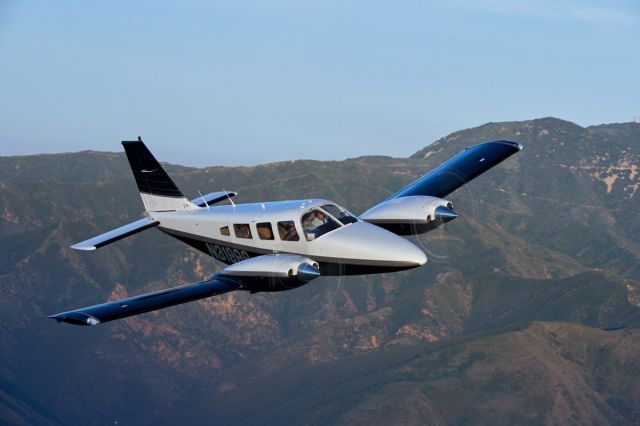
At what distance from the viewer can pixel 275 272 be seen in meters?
51.6

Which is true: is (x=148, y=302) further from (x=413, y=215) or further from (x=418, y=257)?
(x=413, y=215)

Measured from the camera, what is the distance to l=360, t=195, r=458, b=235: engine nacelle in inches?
2288

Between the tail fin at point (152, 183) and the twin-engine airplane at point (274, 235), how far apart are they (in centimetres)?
7

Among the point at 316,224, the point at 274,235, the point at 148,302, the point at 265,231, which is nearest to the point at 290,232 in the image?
the point at 274,235

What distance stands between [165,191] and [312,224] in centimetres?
1445

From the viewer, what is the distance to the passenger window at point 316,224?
55.0m

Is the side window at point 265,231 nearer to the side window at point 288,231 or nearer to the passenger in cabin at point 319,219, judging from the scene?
the side window at point 288,231

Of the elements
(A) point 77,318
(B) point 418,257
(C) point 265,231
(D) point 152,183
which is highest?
(D) point 152,183

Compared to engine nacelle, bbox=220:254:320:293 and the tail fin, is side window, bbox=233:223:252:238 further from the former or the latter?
the tail fin

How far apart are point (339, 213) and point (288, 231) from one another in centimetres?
349

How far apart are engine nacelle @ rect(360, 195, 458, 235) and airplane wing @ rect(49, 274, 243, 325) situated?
10757 millimetres

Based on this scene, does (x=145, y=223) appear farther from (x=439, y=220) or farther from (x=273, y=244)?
(x=439, y=220)

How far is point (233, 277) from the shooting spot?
175ft

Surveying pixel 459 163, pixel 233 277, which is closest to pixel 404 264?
pixel 233 277
